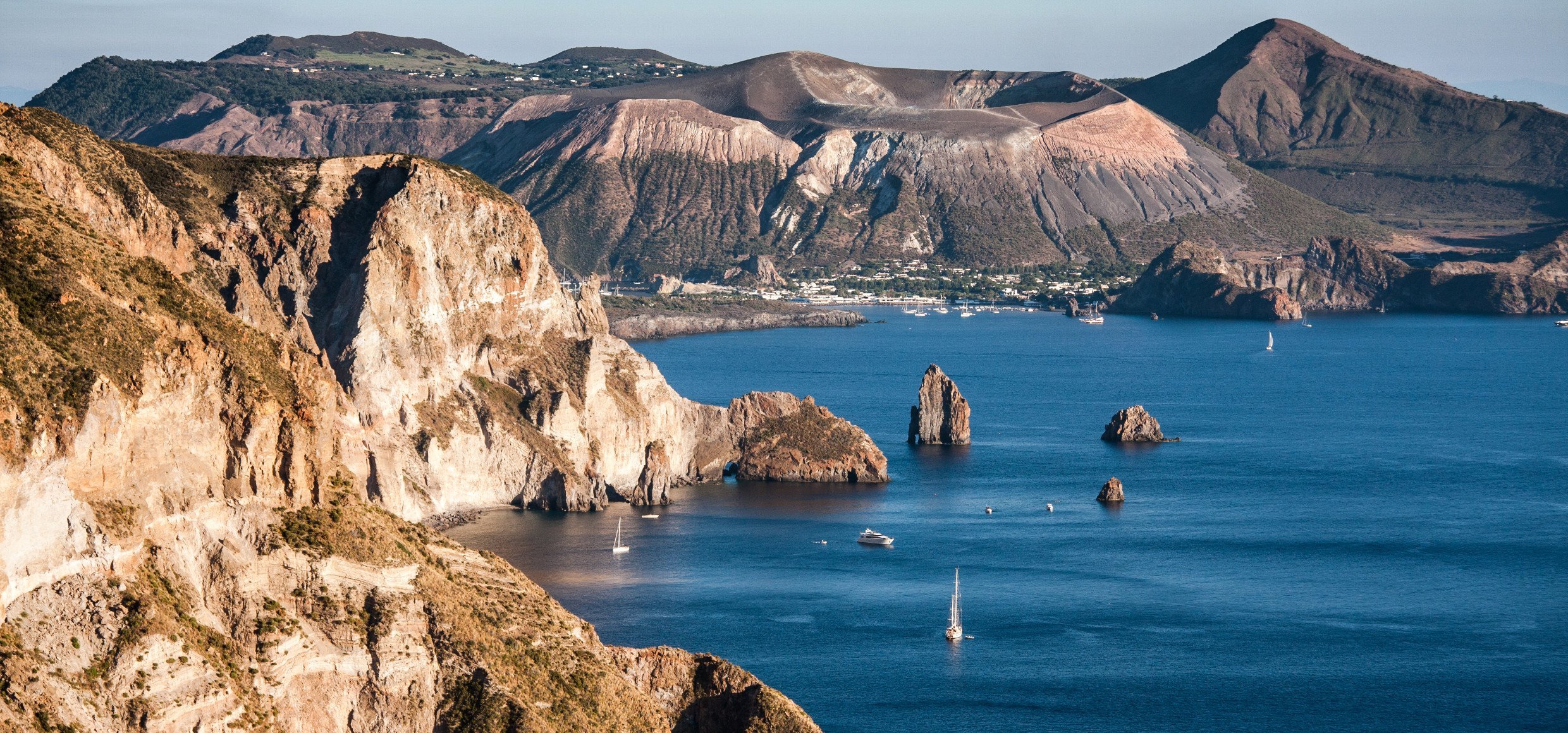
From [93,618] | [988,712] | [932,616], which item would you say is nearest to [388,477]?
[932,616]

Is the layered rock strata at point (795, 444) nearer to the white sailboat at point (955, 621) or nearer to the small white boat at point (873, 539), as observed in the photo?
the small white boat at point (873, 539)

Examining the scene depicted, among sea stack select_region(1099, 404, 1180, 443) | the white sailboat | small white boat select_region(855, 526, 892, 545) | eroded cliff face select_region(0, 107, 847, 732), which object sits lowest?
the white sailboat

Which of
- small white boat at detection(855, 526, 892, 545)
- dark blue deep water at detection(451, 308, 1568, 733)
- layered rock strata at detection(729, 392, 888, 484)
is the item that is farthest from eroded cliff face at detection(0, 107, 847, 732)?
layered rock strata at detection(729, 392, 888, 484)

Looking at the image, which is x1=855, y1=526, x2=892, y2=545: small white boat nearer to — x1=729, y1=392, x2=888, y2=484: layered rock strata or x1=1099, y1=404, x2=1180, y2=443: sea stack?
x1=729, y1=392, x2=888, y2=484: layered rock strata

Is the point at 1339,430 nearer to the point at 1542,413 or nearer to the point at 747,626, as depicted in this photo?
the point at 1542,413

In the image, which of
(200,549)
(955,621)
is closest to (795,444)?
(955,621)

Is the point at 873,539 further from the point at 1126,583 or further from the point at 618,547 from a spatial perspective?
the point at 1126,583
